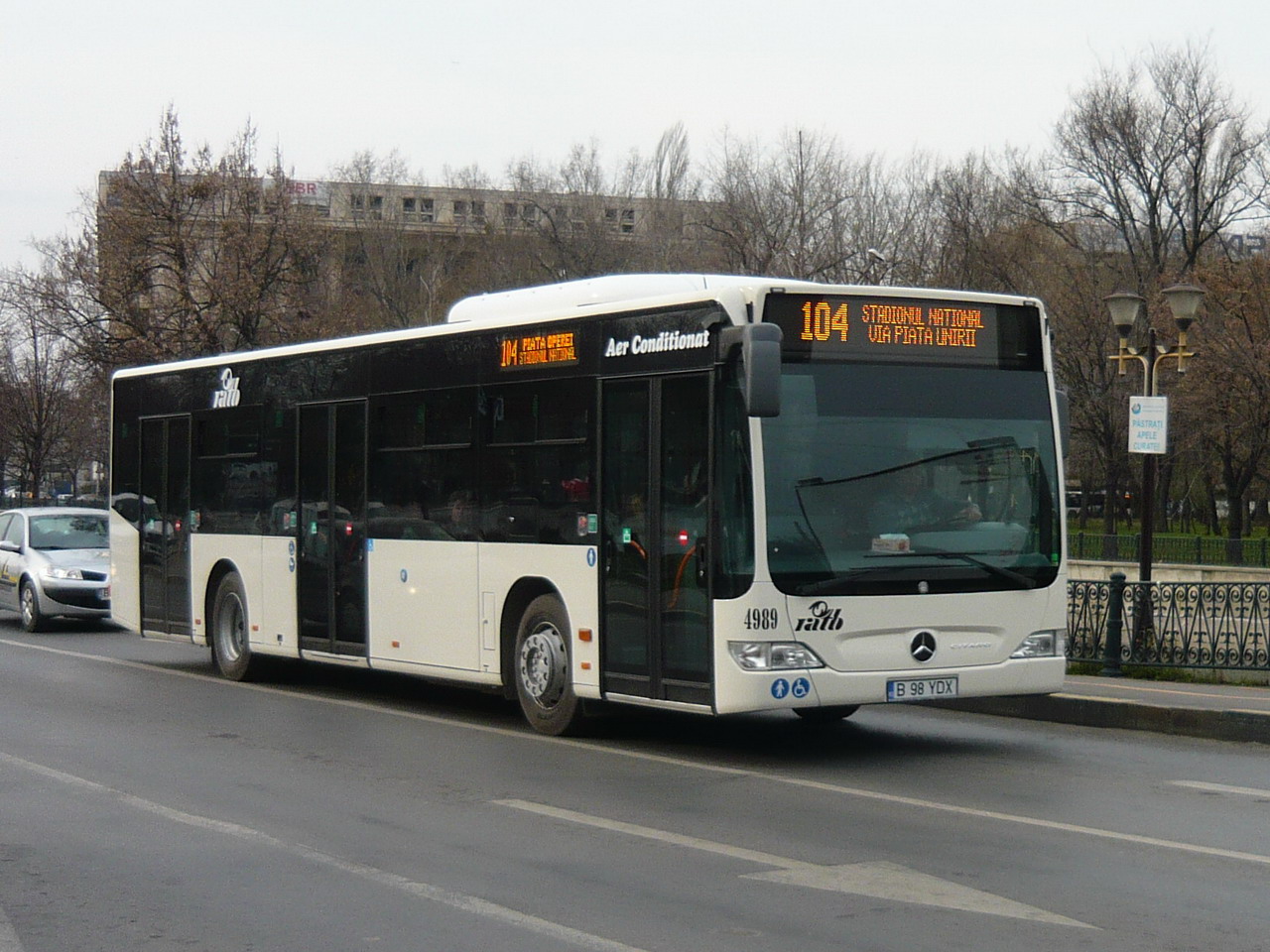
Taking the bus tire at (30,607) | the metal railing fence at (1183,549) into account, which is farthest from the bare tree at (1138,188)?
the bus tire at (30,607)

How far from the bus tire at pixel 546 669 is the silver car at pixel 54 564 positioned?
11.6 m

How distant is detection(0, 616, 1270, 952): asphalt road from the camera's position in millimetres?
6266

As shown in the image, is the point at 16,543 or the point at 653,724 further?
the point at 16,543

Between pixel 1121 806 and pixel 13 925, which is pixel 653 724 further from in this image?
pixel 13 925

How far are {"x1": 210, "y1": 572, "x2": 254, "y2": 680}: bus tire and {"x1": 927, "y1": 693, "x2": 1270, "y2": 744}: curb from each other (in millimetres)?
6553

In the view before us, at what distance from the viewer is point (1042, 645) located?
438 inches

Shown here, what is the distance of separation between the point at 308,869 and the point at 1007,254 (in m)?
45.6

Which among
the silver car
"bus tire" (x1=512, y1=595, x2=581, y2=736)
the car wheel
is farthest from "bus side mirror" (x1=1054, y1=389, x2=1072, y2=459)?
the car wheel

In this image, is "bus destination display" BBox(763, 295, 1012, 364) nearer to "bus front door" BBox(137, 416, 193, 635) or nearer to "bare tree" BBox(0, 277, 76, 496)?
"bus front door" BBox(137, 416, 193, 635)

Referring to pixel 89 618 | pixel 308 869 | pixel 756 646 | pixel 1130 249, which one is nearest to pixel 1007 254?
pixel 1130 249

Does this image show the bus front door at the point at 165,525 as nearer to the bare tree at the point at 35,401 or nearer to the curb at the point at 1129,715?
the curb at the point at 1129,715

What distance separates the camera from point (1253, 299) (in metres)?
50.0

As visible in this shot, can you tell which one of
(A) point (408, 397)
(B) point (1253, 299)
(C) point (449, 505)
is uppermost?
(B) point (1253, 299)

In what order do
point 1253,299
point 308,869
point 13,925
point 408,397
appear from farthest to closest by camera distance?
point 1253,299 → point 408,397 → point 308,869 → point 13,925
